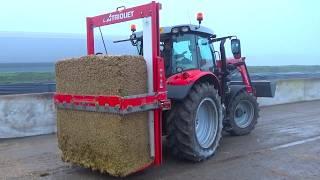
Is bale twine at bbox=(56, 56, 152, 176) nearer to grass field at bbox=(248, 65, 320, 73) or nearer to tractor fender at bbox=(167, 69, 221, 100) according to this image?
tractor fender at bbox=(167, 69, 221, 100)

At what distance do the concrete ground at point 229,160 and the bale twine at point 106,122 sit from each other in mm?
414

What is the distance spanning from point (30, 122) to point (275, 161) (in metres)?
5.24

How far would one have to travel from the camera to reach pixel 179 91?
22.4ft

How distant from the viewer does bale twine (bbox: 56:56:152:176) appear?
5738mm

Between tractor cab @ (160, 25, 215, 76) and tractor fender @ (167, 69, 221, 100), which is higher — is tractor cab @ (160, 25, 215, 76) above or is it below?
above

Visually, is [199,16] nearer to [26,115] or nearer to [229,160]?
[229,160]

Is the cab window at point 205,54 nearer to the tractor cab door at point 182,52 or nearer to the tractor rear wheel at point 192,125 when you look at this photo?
the tractor cab door at point 182,52

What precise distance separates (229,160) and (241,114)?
2542 millimetres

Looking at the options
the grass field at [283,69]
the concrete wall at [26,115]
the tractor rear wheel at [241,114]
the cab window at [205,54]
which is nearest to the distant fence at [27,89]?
the concrete wall at [26,115]

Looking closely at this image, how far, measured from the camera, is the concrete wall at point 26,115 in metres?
9.40

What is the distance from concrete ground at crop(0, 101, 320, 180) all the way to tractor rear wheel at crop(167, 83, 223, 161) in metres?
0.20

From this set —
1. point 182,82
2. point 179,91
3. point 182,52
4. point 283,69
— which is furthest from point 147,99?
point 283,69

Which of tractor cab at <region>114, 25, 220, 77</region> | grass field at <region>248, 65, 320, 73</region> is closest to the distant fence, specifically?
tractor cab at <region>114, 25, 220, 77</region>

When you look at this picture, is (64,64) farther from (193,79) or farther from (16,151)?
(16,151)
